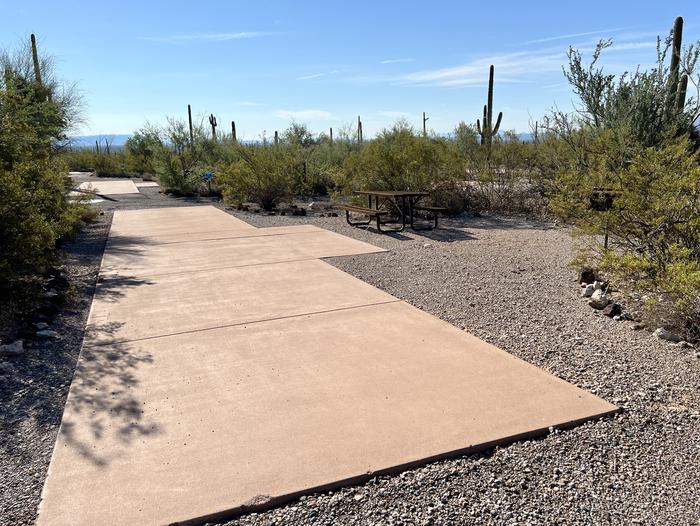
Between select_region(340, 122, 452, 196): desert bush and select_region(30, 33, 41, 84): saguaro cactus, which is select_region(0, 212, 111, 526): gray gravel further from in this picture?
select_region(30, 33, 41, 84): saguaro cactus

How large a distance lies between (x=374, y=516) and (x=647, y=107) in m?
12.4

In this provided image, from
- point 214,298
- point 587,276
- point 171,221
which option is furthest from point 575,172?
point 171,221

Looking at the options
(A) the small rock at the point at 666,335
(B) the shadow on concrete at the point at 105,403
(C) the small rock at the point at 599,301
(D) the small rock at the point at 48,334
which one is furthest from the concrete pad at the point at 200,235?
(A) the small rock at the point at 666,335

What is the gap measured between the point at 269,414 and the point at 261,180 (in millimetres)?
14364

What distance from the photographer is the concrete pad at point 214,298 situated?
233 inches

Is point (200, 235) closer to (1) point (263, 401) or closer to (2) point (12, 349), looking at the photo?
(2) point (12, 349)

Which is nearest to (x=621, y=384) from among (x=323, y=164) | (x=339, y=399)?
(x=339, y=399)

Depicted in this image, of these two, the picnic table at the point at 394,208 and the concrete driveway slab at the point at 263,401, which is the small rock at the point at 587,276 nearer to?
the concrete driveway slab at the point at 263,401

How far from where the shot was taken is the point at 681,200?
18.9 feet

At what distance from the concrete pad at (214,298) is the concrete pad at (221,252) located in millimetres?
500

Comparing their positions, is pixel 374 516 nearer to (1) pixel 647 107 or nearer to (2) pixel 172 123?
(1) pixel 647 107

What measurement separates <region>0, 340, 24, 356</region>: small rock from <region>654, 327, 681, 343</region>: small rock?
221 inches

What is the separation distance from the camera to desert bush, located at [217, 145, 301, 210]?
58.2ft

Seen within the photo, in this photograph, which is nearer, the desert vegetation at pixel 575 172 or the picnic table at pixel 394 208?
the desert vegetation at pixel 575 172
